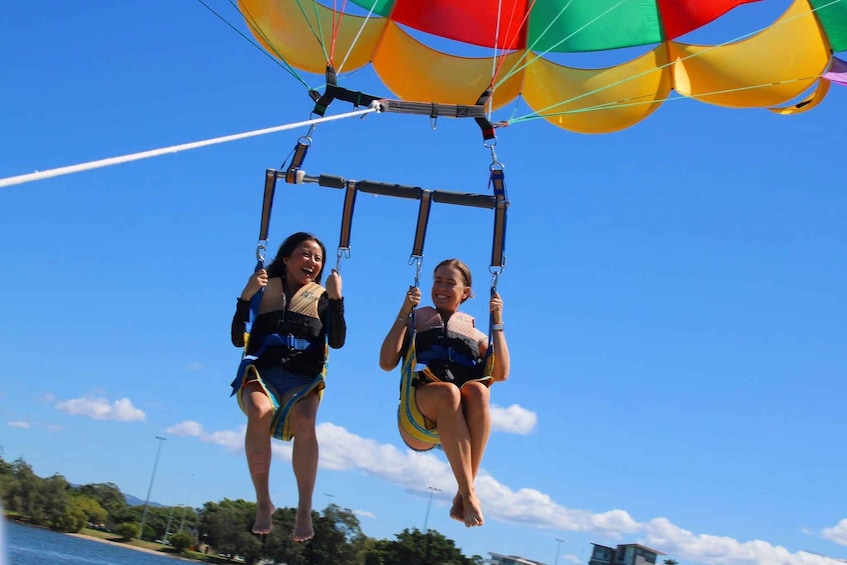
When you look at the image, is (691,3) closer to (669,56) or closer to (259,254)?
(669,56)

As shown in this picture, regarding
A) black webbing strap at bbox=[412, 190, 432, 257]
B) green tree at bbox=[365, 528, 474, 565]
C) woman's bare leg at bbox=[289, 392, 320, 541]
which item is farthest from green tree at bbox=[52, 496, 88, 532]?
black webbing strap at bbox=[412, 190, 432, 257]

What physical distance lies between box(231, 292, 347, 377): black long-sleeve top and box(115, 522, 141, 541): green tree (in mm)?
54462

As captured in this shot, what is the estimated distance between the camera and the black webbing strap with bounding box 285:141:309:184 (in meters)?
5.09

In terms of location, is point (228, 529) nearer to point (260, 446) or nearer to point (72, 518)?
point (72, 518)

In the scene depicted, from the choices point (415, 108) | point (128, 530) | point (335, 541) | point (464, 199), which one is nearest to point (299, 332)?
point (464, 199)

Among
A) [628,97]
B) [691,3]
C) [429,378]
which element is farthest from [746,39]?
A: [429,378]

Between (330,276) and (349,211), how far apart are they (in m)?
0.39

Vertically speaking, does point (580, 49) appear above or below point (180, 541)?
above

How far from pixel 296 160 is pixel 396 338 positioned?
1089mm

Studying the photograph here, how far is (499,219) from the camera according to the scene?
5.08 metres

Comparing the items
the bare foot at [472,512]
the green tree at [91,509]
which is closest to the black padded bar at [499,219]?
the bare foot at [472,512]

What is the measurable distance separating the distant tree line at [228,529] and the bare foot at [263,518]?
107 ft

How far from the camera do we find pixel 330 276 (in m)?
4.95

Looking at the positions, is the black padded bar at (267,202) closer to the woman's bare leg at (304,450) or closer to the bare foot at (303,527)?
the woman's bare leg at (304,450)
